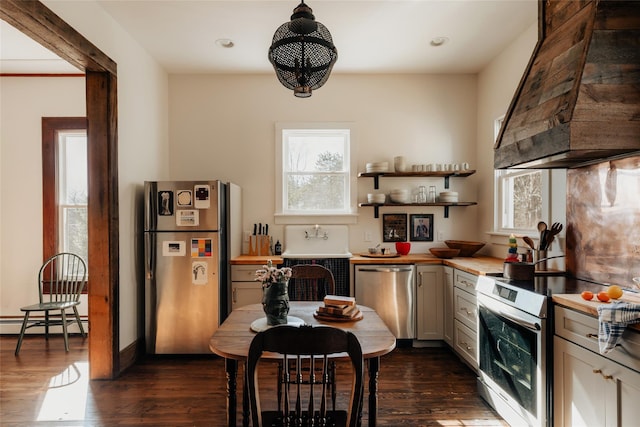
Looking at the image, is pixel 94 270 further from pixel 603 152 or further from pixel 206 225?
pixel 603 152

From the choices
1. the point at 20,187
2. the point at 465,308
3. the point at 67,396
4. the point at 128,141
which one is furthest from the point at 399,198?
the point at 20,187

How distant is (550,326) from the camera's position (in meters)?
1.91

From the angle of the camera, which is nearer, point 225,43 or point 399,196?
point 225,43

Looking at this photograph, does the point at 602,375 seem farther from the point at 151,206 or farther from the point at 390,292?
the point at 151,206

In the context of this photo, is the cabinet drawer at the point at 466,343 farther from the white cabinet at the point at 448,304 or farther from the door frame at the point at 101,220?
the door frame at the point at 101,220

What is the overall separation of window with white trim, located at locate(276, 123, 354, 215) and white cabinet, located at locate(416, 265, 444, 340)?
4.12 feet

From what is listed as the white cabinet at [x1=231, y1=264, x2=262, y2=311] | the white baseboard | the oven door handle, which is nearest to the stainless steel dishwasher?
the white cabinet at [x1=231, y1=264, x2=262, y2=311]

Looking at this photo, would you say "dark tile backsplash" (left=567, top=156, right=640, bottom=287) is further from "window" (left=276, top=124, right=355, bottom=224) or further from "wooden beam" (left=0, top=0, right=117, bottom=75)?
"wooden beam" (left=0, top=0, right=117, bottom=75)

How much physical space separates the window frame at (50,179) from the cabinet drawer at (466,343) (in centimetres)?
435

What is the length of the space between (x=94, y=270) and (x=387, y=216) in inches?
117

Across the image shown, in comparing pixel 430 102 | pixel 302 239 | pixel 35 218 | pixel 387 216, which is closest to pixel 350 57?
pixel 430 102

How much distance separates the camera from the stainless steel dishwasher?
3.51 metres

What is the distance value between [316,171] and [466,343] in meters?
2.40

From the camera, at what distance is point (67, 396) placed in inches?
104
